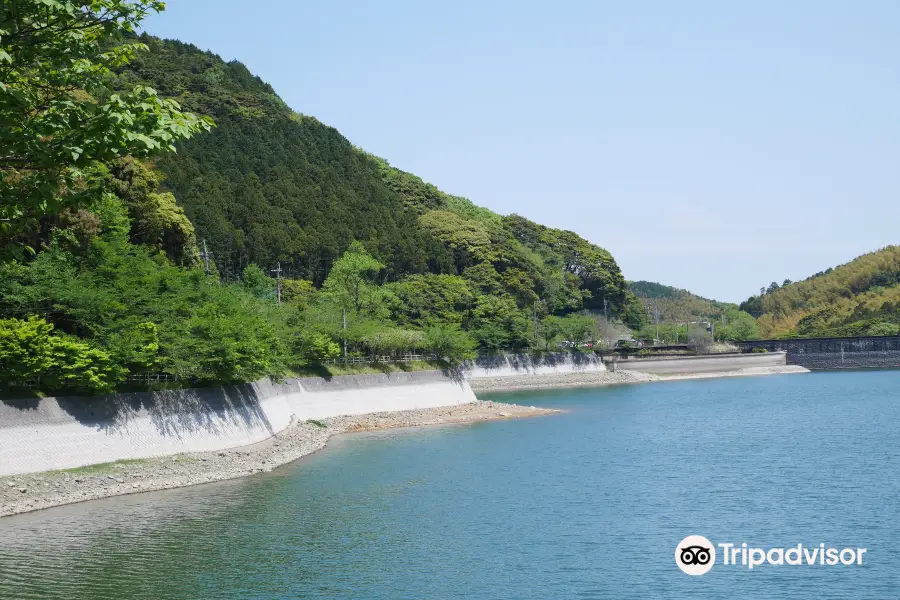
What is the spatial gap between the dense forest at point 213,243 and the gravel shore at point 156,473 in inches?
146

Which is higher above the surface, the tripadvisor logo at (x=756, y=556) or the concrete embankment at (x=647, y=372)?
the concrete embankment at (x=647, y=372)

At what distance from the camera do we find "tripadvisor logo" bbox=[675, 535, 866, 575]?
24.2 meters

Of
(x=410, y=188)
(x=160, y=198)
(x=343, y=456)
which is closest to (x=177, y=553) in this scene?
(x=343, y=456)

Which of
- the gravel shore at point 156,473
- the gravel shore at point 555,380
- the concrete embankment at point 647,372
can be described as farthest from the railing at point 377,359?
the concrete embankment at point 647,372

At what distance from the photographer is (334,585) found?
22641mm

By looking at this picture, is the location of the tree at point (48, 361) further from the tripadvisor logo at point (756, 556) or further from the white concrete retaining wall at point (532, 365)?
the white concrete retaining wall at point (532, 365)

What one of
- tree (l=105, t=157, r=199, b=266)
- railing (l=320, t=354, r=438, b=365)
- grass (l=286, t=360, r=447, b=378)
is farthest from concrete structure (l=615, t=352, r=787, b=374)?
tree (l=105, t=157, r=199, b=266)

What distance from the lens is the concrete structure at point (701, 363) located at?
129 m

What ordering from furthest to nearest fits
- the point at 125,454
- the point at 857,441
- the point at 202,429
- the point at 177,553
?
the point at 857,441
the point at 202,429
the point at 125,454
the point at 177,553

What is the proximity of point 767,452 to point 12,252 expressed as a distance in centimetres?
4174

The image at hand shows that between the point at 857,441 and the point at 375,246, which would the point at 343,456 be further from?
the point at 375,246

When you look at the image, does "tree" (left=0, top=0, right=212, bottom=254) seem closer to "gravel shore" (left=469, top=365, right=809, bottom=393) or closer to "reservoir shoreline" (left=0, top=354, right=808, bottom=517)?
"reservoir shoreline" (left=0, top=354, right=808, bottom=517)

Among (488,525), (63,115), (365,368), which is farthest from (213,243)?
(63,115)

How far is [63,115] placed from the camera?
12539 millimetres
